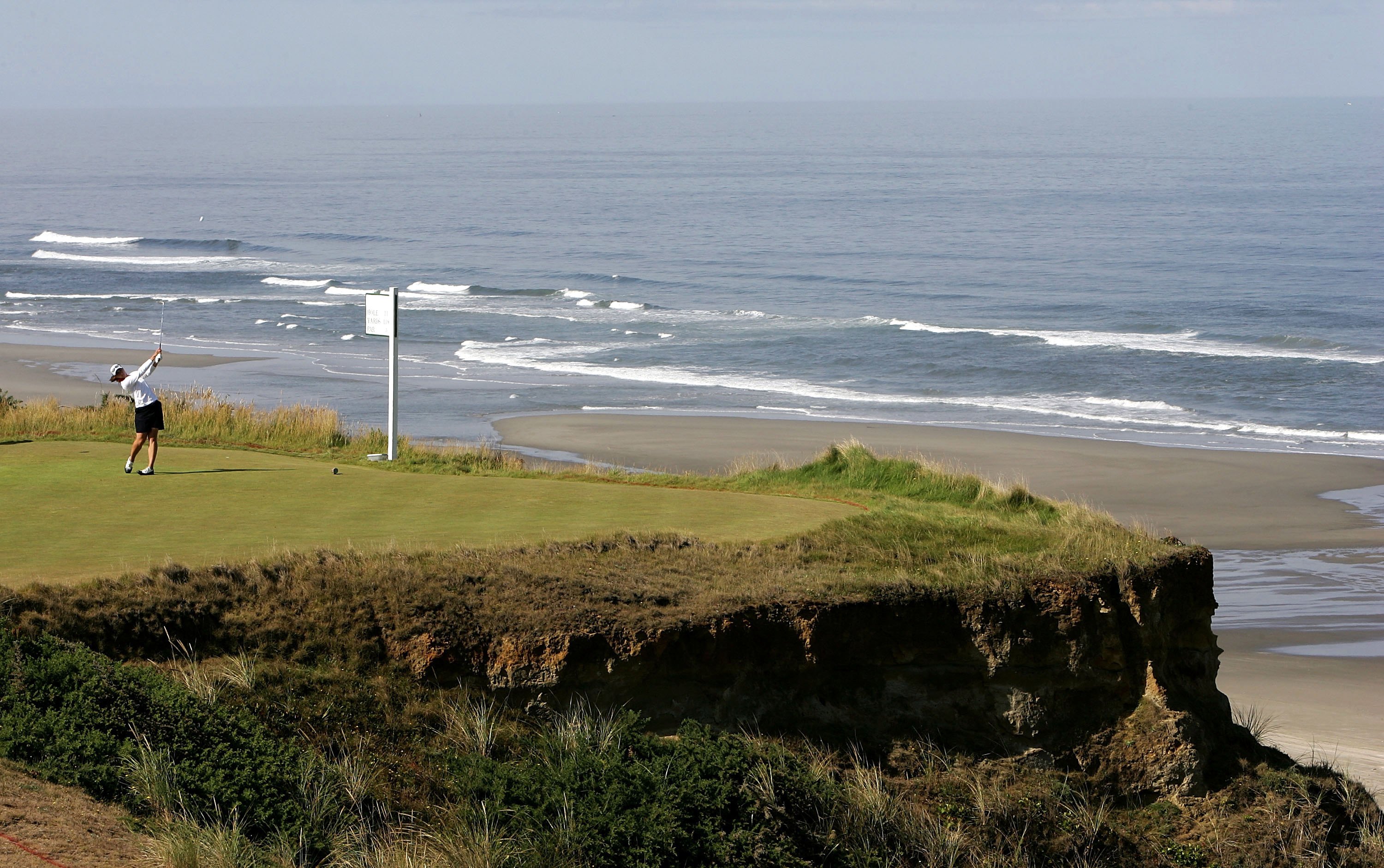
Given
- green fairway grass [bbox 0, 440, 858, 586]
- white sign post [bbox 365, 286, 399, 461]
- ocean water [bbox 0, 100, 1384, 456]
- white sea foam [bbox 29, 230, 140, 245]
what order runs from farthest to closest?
1. white sea foam [bbox 29, 230, 140, 245]
2. ocean water [bbox 0, 100, 1384, 456]
3. white sign post [bbox 365, 286, 399, 461]
4. green fairway grass [bbox 0, 440, 858, 586]

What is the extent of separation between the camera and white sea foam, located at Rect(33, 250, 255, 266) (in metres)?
63.6

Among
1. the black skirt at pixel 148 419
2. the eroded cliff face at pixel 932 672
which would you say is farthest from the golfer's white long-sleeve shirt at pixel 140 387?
the eroded cliff face at pixel 932 672

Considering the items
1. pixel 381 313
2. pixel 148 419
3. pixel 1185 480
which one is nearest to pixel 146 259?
pixel 381 313

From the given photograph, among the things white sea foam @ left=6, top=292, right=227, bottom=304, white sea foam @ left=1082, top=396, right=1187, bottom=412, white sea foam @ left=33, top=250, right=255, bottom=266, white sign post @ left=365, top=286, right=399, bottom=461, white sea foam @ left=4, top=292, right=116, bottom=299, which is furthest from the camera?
white sea foam @ left=33, top=250, right=255, bottom=266

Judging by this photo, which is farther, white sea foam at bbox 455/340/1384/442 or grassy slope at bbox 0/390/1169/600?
white sea foam at bbox 455/340/1384/442

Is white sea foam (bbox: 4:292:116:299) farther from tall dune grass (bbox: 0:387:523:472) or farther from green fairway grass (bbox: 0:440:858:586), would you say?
green fairway grass (bbox: 0:440:858:586)

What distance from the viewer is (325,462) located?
48.4ft

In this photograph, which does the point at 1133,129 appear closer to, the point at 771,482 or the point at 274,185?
the point at 274,185

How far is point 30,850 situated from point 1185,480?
893 inches

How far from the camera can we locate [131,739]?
253 inches

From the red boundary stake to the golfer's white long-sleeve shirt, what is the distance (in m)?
7.68

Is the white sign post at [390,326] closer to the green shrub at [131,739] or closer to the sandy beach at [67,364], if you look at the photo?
the green shrub at [131,739]

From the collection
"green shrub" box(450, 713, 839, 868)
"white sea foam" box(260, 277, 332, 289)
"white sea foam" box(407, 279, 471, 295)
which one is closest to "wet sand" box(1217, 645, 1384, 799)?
"green shrub" box(450, 713, 839, 868)

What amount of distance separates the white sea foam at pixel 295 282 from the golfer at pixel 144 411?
143ft
